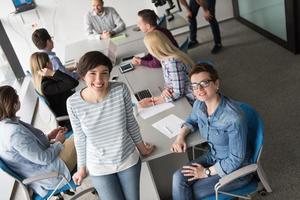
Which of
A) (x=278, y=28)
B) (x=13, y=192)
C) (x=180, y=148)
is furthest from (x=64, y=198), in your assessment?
(x=278, y=28)

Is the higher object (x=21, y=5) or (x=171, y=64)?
(x=21, y=5)

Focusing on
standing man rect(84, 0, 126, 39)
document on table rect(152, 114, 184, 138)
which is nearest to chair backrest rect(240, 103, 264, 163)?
document on table rect(152, 114, 184, 138)

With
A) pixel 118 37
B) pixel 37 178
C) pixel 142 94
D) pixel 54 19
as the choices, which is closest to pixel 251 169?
pixel 142 94

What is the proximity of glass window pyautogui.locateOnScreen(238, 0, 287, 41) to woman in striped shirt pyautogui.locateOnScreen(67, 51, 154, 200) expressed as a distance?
11.4 ft

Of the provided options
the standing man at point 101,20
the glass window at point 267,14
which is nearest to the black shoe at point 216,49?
the glass window at point 267,14

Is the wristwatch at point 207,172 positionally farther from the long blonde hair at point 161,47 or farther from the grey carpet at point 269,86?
the long blonde hair at point 161,47

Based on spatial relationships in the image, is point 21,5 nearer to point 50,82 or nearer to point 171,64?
point 50,82

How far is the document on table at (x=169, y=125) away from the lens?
2303 millimetres

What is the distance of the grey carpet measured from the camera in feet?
9.18

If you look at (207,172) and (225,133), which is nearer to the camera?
(225,133)

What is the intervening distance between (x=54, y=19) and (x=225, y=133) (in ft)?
15.6

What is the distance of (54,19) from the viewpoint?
5930 millimetres

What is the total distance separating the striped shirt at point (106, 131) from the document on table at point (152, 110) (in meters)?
0.47

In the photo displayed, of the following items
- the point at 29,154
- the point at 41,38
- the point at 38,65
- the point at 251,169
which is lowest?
the point at 251,169
